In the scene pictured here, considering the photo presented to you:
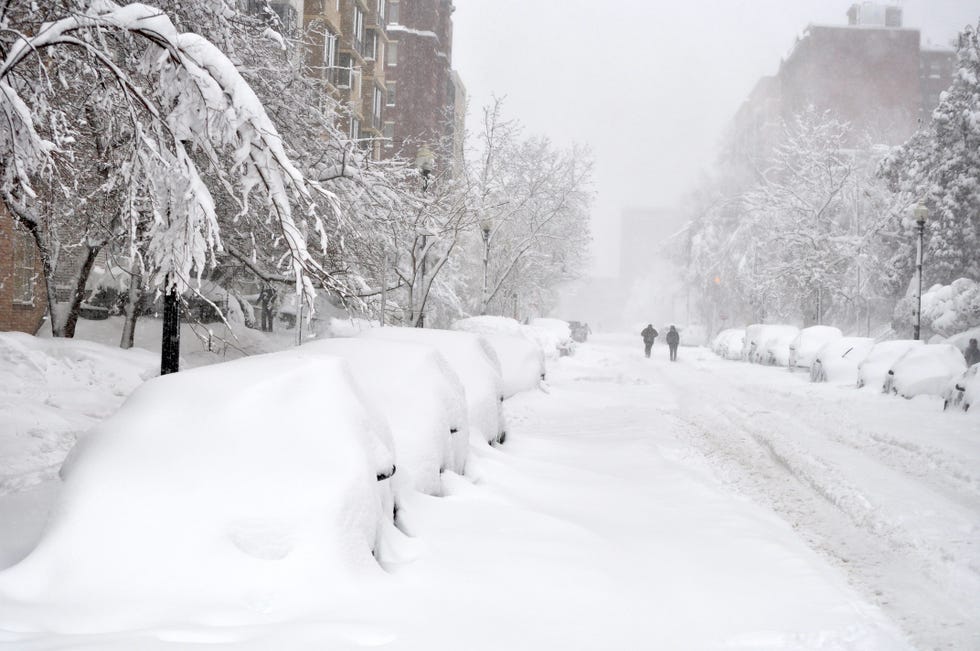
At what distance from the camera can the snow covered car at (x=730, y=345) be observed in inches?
1492

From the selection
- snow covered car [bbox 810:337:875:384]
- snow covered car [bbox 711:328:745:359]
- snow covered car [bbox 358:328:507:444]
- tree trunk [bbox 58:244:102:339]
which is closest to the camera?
snow covered car [bbox 358:328:507:444]

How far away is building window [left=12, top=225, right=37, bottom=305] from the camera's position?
1848 centimetres

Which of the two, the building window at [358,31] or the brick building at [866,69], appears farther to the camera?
the brick building at [866,69]

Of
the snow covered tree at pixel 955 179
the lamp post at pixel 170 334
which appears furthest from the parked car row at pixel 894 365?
the lamp post at pixel 170 334

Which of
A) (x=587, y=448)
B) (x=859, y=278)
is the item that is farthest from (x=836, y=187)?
(x=587, y=448)

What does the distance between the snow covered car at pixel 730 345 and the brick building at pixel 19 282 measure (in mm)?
28316

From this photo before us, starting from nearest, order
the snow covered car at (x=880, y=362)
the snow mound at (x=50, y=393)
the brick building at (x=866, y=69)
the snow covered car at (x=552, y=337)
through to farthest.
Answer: the snow mound at (x=50, y=393) < the snow covered car at (x=880, y=362) < the snow covered car at (x=552, y=337) < the brick building at (x=866, y=69)

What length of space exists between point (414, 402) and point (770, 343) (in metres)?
28.8

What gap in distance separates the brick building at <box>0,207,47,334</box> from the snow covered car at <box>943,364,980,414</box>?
61.0 ft

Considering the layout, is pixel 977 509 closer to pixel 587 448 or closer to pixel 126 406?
pixel 587 448

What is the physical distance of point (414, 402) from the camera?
6.37m

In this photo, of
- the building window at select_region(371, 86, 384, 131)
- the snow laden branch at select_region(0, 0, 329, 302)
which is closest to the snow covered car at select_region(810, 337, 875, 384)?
the snow laden branch at select_region(0, 0, 329, 302)

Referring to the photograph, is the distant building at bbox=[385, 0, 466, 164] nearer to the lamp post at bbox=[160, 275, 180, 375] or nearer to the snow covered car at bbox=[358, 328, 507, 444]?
the snow covered car at bbox=[358, 328, 507, 444]

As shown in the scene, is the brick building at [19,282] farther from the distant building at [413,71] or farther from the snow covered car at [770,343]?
the distant building at [413,71]
